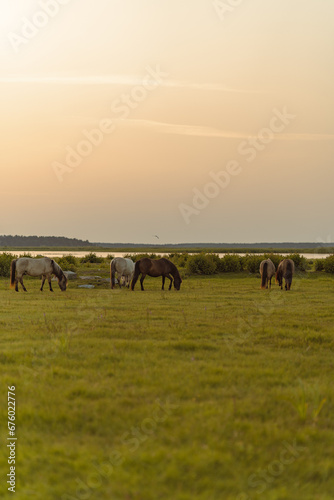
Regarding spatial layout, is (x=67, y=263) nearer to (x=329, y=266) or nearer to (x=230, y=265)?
(x=230, y=265)

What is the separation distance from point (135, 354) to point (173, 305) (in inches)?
288

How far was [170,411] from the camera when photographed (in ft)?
17.1

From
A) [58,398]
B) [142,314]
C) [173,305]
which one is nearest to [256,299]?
[173,305]

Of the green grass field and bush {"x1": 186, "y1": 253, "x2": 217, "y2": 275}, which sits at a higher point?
bush {"x1": 186, "y1": 253, "x2": 217, "y2": 275}

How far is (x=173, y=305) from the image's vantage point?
594 inches

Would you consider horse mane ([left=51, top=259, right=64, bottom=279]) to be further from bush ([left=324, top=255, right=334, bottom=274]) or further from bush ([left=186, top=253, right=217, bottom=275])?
bush ([left=324, top=255, right=334, bottom=274])

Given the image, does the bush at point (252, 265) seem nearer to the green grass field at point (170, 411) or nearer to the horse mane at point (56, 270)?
the horse mane at point (56, 270)

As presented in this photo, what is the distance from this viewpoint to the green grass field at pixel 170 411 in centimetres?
386

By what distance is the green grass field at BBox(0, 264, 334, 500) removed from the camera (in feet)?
12.7

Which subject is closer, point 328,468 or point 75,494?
point 75,494

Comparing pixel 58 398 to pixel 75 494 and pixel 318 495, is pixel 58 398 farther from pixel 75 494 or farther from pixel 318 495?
pixel 318 495


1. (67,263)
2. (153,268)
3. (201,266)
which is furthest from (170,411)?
(67,263)

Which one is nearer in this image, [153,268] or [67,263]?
[153,268]

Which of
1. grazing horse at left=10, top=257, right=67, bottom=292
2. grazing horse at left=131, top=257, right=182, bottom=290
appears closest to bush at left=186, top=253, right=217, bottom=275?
grazing horse at left=131, top=257, right=182, bottom=290
